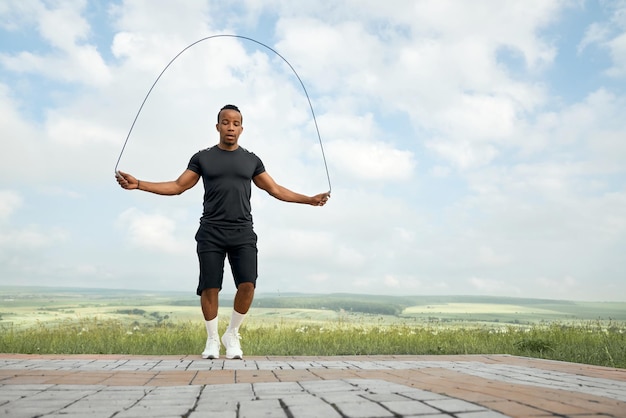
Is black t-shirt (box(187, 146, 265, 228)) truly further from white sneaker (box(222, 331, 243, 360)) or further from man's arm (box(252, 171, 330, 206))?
white sneaker (box(222, 331, 243, 360))

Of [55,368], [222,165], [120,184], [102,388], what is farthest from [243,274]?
[102,388]

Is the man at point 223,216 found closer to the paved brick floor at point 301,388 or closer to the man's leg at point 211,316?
the man's leg at point 211,316

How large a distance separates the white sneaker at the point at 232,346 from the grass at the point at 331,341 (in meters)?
0.93

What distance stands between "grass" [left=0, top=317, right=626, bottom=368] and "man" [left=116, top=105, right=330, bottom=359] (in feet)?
3.99

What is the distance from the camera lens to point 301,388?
323 cm

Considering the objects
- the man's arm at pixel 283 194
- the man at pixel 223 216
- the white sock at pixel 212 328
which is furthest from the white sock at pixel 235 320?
the man's arm at pixel 283 194

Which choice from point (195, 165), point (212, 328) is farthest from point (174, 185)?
point (212, 328)

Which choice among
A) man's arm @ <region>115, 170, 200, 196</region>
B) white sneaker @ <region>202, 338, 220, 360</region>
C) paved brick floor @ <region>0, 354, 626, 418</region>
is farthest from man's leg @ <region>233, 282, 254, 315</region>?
man's arm @ <region>115, 170, 200, 196</region>

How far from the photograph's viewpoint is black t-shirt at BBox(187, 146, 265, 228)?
543 cm

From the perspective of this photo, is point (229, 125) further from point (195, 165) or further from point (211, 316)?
point (211, 316)

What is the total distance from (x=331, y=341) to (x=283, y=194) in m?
2.21

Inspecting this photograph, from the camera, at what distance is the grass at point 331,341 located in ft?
21.9

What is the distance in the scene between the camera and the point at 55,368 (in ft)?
15.3

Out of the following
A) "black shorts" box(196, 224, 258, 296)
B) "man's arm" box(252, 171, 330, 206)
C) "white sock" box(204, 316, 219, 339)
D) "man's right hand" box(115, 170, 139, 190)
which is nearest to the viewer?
"man's right hand" box(115, 170, 139, 190)
